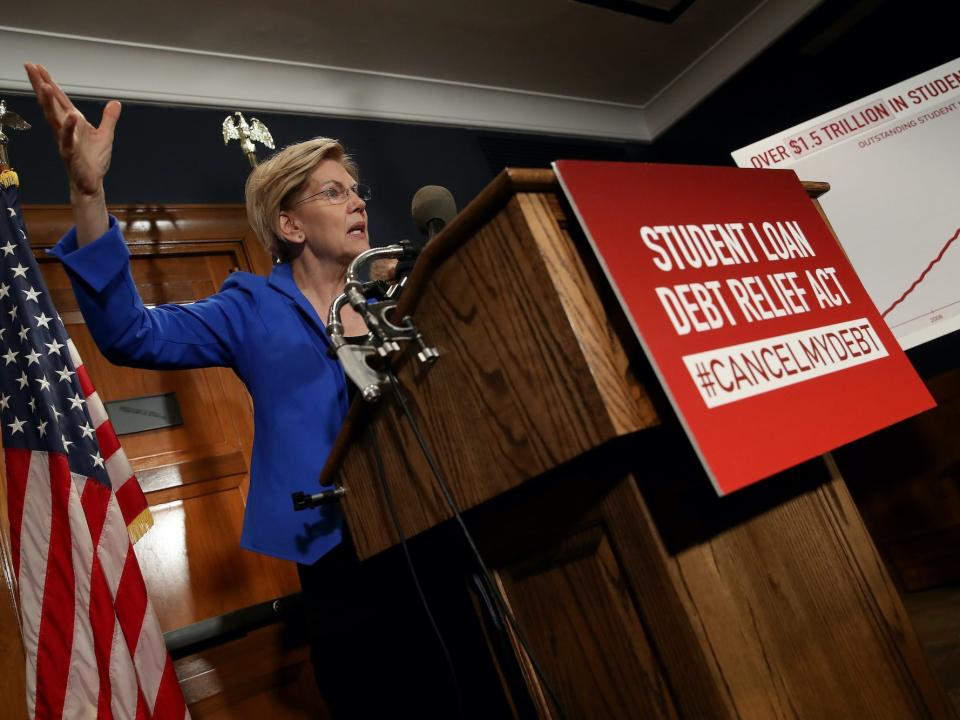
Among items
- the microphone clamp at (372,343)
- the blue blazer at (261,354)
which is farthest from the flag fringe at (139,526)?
the microphone clamp at (372,343)

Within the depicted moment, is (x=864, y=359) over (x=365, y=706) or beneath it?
over

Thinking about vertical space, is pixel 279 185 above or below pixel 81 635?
above

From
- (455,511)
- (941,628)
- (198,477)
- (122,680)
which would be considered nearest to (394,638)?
(455,511)

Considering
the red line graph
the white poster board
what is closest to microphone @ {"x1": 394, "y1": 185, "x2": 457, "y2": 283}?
the white poster board

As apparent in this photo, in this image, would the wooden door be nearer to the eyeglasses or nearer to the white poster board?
the eyeglasses

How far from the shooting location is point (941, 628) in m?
2.54

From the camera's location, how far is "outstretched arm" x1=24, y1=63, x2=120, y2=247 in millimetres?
1188

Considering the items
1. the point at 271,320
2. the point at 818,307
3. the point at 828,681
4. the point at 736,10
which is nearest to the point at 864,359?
the point at 818,307

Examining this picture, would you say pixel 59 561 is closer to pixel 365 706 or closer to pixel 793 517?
pixel 365 706

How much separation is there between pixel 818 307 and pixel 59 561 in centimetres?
172

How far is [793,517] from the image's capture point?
996 mm

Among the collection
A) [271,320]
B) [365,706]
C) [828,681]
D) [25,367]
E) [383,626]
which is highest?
[25,367]

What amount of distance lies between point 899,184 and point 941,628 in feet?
5.04

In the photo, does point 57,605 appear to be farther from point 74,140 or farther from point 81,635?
point 74,140
